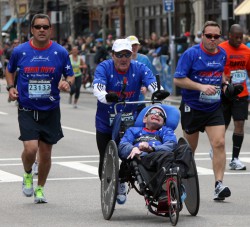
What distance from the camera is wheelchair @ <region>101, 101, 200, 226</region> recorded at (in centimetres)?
992

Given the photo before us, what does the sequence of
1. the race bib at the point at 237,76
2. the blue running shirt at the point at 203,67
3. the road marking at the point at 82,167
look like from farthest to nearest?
the road marking at the point at 82,167
the race bib at the point at 237,76
the blue running shirt at the point at 203,67

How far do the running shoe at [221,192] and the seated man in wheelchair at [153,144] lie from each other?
1.27 metres

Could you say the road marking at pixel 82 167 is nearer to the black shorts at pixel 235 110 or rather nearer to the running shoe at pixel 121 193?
the black shorts at pixel 235 110

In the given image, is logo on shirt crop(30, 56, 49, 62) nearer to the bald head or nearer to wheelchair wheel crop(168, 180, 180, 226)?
wheelchair wheel crop(168, 180, 180, 226)

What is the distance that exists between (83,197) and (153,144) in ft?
6.55

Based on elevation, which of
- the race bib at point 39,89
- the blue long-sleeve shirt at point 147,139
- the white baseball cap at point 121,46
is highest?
the white baseball cap at point 121,46

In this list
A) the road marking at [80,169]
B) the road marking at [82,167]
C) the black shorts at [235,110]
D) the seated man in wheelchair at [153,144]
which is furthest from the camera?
the road marking at [82,167]

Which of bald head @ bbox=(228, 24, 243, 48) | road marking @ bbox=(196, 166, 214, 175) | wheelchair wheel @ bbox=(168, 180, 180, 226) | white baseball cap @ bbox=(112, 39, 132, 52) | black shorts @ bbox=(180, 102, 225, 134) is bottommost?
road marking @ bbox=(196, 166, 214, 175)

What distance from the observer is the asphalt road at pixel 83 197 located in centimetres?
1041

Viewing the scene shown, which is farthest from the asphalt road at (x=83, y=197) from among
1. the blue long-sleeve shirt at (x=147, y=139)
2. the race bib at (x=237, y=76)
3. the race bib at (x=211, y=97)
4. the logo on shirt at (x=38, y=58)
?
the logo on shirt at (x=38, y=58)

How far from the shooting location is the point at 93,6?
6688 cm

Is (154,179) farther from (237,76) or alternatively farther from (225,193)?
(237,76)

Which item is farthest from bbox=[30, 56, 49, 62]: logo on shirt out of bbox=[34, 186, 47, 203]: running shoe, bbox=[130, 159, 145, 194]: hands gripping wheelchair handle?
bbox=[130, 159, 145, 194]: hands gripping wheelchair handle

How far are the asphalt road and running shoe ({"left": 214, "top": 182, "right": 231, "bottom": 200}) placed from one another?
8cm
